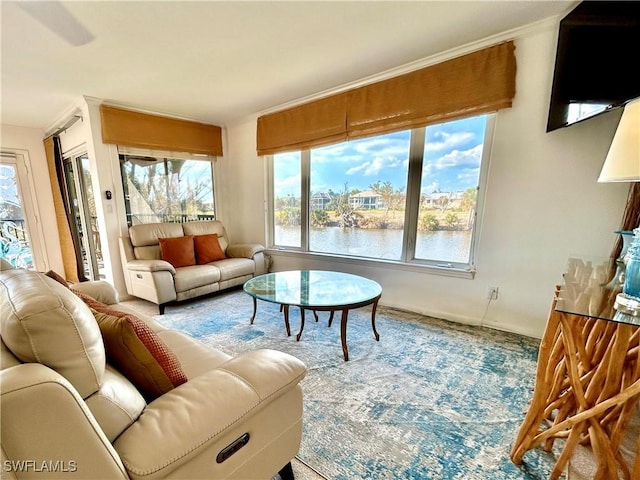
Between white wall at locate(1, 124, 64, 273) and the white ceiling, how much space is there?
1.27 m

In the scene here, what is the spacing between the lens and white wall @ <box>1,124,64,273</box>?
3.84m

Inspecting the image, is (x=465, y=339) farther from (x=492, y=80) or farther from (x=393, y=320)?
(x=492, y=80)

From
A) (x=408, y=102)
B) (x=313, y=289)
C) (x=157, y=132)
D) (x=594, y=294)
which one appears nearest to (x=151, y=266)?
(x=313, y=289)

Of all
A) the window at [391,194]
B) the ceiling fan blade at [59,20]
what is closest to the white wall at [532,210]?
the window at [391,194]

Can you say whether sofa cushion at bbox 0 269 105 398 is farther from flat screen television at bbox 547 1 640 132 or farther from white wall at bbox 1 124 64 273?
white wall at bbox 1 124 64 273

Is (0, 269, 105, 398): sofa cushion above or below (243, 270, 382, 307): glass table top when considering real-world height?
above

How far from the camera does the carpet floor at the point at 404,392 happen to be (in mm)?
1183

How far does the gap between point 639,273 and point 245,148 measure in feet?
13.3

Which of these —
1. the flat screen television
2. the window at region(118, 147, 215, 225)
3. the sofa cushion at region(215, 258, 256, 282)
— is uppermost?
the flat screen television

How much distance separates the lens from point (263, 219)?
3.96 m

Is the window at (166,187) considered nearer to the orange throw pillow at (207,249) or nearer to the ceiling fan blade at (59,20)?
the orange throw pillow at (207,249)

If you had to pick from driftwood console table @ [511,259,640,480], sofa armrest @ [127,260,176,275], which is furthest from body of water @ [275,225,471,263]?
sofa armrest @ [127,260,176,275]

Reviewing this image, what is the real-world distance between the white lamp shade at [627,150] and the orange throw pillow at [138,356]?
74.4 inches

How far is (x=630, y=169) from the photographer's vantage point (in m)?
1.06
